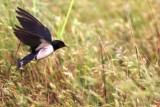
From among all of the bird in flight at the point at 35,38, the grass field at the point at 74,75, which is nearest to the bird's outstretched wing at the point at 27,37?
the bird in flight at the point at 35,38

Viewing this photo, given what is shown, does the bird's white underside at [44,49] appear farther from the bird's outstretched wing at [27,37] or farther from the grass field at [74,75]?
the grass field at [74,75]

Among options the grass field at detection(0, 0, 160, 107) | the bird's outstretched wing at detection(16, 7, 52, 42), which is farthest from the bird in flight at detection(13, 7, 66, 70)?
the grass field at detection(0, 0, 160, 107)

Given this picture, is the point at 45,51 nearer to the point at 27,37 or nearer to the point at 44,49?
the point at 44,49

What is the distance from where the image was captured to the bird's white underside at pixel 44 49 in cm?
301

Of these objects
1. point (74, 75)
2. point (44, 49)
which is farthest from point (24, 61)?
point (74, 75)

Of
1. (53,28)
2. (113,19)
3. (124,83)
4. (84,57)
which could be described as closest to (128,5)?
(113,19)

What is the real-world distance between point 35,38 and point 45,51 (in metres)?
0.09

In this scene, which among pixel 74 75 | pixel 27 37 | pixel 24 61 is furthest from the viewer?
pixel 74 75

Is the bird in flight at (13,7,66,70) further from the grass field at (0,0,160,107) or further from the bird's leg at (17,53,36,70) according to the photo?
the grass field at (0,0,160,107)

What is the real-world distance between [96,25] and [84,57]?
1.83 metres

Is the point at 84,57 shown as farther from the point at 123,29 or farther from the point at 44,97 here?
the point at 123,29

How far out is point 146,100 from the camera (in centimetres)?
282

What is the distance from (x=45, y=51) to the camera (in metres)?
3.02

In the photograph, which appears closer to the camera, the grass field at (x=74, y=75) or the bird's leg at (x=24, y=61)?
the grass field at (x=74, y=75)
